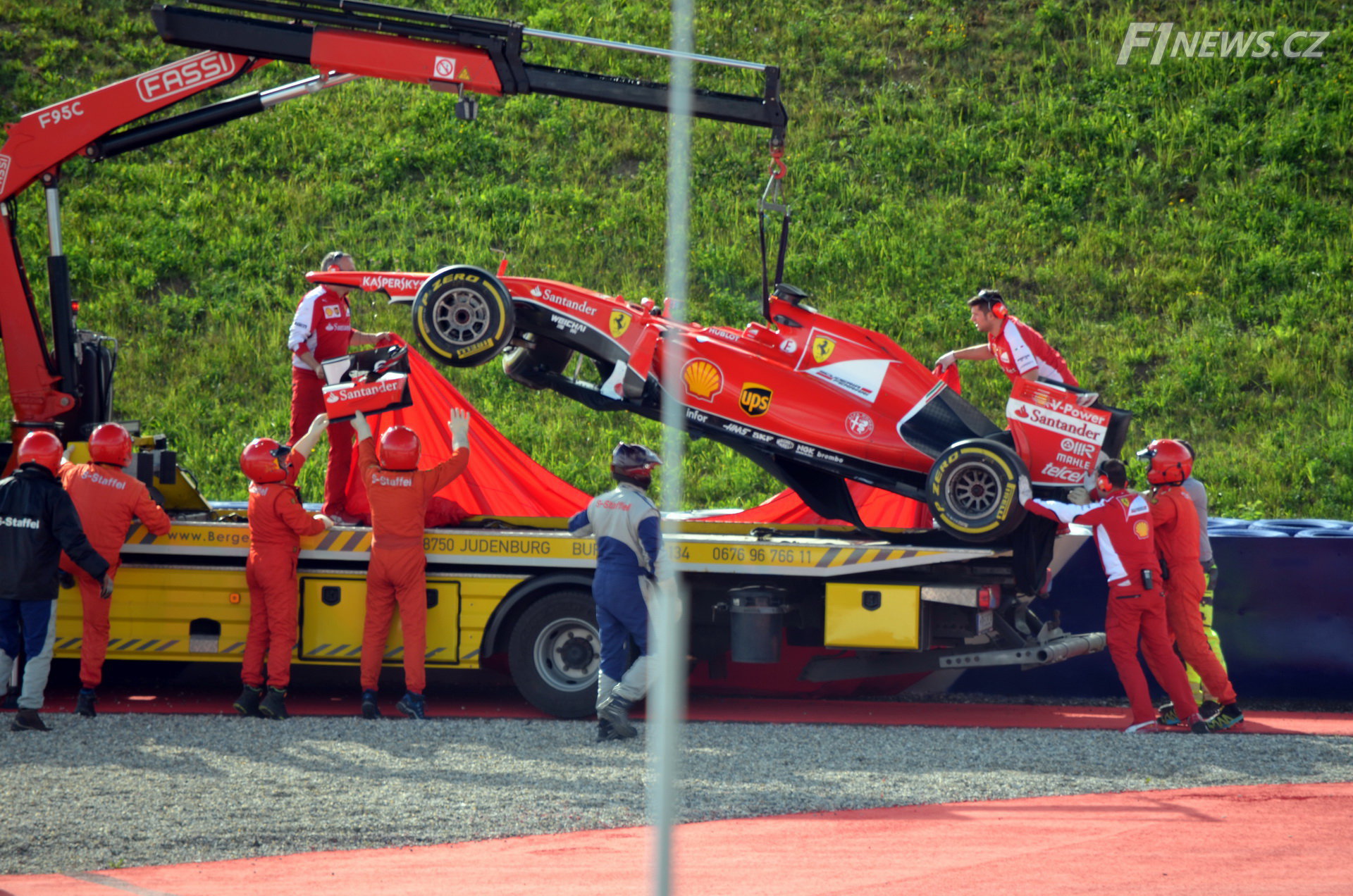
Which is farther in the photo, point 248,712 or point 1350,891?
point 248,712

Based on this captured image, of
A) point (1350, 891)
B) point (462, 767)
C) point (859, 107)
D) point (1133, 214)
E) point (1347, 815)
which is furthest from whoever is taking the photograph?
point (859, 107)

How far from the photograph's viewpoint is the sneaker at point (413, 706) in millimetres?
8852

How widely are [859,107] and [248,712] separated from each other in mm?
17158

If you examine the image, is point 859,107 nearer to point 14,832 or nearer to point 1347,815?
point 1347,815

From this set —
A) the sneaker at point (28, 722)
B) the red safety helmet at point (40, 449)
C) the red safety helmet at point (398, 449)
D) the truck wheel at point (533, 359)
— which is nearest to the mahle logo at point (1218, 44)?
the truck wheel at point (533, 359)

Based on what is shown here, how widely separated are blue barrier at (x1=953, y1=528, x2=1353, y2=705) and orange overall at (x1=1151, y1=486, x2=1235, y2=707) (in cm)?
97

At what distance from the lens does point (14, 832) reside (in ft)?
19.9

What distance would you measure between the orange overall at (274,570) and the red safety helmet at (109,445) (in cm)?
91

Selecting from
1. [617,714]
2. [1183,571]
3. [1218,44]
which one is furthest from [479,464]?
[1218,44]

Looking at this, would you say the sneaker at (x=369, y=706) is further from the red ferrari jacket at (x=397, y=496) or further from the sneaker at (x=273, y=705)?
the red ferrari jacket at (x=397, y=496)

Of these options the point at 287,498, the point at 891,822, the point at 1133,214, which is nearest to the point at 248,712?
the point at 287,498

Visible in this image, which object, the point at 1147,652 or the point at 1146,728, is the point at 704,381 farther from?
the point at 1146,728

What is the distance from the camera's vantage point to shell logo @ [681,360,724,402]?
930cm

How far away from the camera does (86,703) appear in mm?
8789
